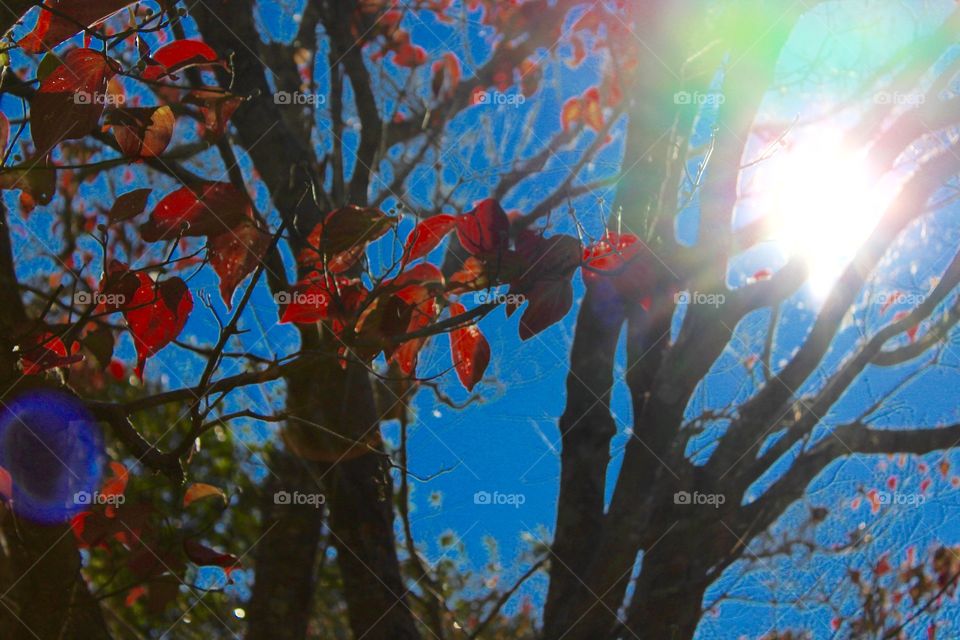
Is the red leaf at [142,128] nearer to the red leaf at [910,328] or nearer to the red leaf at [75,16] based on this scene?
the red leaf at [75,16]

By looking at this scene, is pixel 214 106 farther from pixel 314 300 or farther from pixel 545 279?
pixel 545 279

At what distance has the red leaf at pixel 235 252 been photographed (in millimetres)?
852

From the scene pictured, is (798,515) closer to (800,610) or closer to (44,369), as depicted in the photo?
(800,610)

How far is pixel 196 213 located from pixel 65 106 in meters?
0.15

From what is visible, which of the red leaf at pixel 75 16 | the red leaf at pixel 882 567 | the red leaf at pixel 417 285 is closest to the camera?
the red leaf at pixel 75 16

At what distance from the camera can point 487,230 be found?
2.59 feet

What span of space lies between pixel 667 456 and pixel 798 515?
1.00 ft

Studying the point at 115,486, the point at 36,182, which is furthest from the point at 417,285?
the point at 115,486

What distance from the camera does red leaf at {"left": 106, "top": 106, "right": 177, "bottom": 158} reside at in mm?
A: 779

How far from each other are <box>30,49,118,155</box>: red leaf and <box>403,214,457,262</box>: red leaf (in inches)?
12.5

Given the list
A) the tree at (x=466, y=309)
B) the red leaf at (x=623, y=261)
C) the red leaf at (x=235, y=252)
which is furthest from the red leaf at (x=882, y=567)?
the red leaf at (x=235, y=252)

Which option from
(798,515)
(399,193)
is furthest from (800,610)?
(399,193)

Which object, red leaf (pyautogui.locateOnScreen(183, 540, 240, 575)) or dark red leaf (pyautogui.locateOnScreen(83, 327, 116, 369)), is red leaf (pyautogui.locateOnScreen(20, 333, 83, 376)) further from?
red leaf (pyautogui.locateOnScreen(183, 540, 240, 575))

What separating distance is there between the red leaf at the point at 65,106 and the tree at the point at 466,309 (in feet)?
0.16
